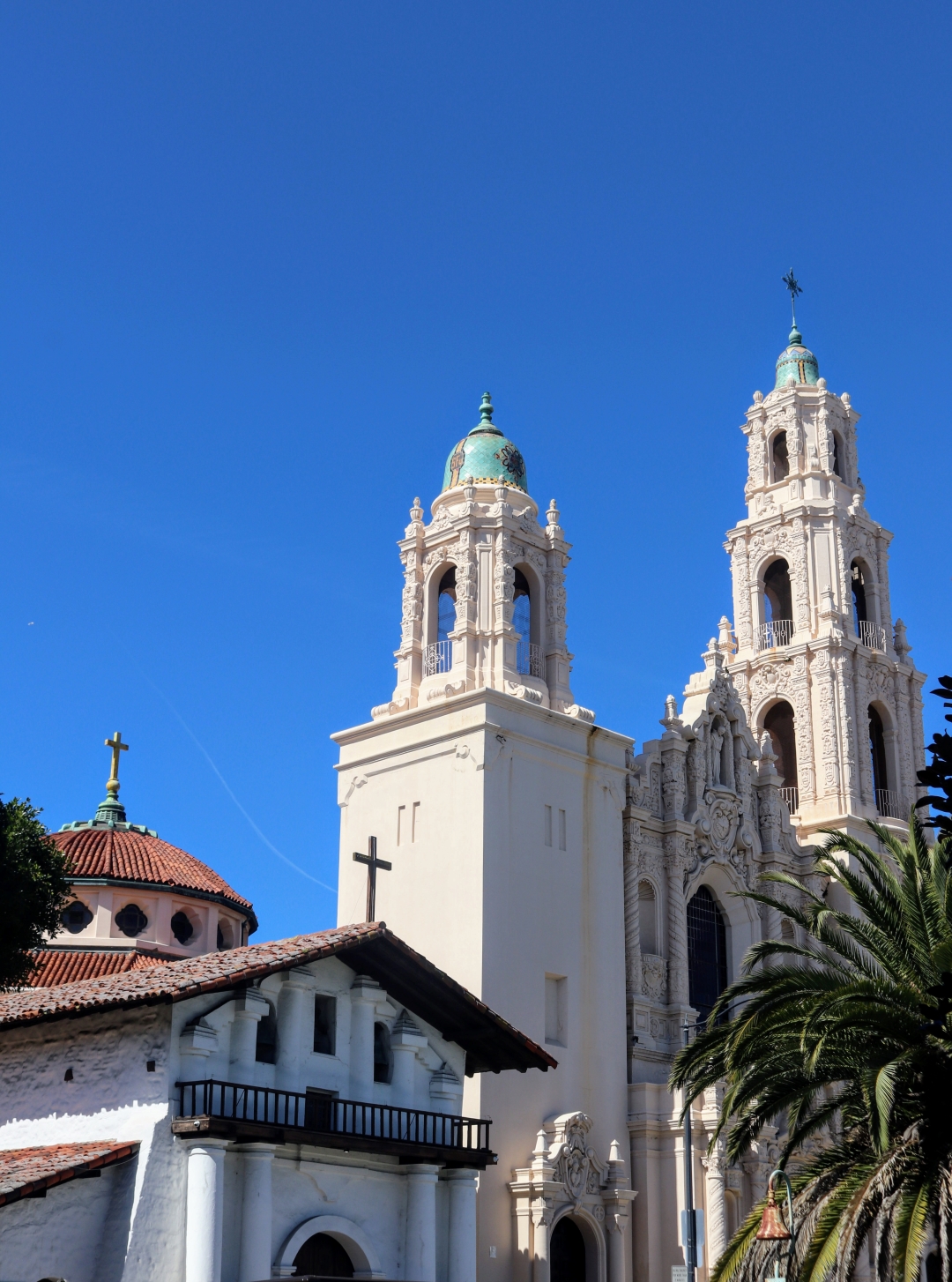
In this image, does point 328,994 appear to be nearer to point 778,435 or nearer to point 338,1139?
point 338,1139

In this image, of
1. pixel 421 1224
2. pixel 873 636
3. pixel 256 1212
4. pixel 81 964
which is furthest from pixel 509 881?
pixel 873 636

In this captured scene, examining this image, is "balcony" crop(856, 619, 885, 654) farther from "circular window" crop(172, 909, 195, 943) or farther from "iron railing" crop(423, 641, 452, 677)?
"circular window" crop(172, 909, 195, 943)

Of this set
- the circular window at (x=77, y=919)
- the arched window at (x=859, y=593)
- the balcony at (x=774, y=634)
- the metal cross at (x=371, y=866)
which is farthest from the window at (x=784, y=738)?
the metal cross at (x=371, y=866)

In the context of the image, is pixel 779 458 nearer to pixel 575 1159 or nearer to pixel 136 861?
pixel 136 861

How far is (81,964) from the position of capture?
1576 inches

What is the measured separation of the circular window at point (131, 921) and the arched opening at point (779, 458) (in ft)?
74.7

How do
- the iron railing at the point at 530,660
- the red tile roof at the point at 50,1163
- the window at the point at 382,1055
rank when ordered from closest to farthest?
the red tile roof at the point at 50,1163 → the window at the point at 382,1055 → the iron railing at the point at 530,660

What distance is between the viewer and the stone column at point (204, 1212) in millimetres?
22109

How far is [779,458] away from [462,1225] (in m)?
30.4

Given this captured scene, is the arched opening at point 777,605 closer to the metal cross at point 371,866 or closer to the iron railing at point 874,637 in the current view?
the iron railing at point 874,637

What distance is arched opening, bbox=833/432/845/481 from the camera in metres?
49.8

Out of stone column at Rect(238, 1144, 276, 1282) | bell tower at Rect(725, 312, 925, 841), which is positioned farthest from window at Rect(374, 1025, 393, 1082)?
bell tower at Rect(725, 312, 925, 841)

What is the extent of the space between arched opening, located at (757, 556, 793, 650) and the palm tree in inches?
944

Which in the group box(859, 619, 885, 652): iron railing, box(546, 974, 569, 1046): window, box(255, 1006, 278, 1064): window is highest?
box(859, 619, 885, 652): iron railing
